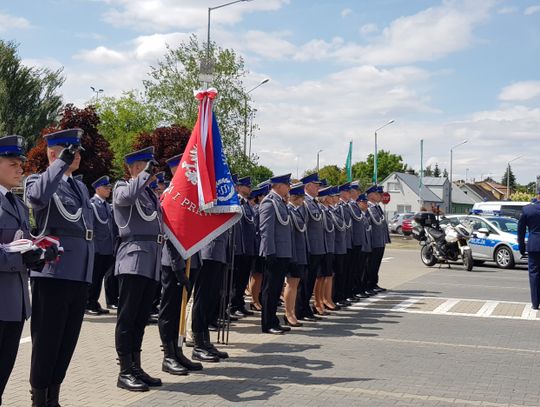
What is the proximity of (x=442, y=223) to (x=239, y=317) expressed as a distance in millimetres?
17687

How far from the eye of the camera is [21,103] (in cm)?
4069

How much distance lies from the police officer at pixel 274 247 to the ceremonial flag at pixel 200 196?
6.09 feet

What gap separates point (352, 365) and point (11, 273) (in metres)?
4.37

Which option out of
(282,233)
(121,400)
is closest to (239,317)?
(282,233)

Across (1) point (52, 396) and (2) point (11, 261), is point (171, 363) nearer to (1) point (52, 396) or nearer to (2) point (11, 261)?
(1) point (52, 396)

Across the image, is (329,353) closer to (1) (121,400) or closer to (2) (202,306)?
(2) (202,306)

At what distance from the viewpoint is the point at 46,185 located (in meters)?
5.05

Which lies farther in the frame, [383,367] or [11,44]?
[11,44]

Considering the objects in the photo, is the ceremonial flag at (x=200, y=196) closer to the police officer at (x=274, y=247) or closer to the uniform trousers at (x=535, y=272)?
the police officer at (x=274, y=247)

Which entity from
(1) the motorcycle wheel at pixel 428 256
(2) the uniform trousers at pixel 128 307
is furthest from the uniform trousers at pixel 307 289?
(1) the motorcycle wheel at pixel 428 256

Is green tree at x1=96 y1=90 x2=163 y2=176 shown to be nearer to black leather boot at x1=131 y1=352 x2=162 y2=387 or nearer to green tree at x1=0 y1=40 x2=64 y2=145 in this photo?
green tree at x1=0 y1=40 x2=64 y2=145

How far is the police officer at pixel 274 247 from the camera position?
9.64 meters

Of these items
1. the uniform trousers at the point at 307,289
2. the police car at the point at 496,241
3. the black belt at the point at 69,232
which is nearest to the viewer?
the black belt at the point at 69,232

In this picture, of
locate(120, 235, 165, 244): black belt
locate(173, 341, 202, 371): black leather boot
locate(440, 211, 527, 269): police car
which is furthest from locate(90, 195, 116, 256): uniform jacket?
locate(440, 211, 527, 269): police car
